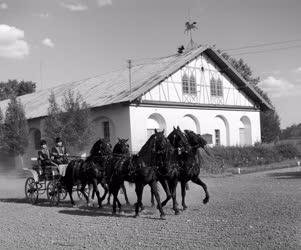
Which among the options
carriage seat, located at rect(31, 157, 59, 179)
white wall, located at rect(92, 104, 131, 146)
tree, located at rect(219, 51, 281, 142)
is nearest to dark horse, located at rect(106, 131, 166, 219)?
carriage seat, located at rect(31, 157, 59, 179)

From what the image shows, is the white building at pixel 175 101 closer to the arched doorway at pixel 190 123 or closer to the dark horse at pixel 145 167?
the arched doorway at pixel 190 123

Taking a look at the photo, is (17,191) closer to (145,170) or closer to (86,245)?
(145,170)

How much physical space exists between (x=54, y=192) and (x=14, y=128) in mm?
19351

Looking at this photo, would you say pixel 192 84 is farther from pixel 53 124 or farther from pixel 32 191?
pixel 32 191

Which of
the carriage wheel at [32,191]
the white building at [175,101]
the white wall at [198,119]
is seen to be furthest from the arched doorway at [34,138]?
the carriage wheel at [32,191]

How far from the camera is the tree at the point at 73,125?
28.6m

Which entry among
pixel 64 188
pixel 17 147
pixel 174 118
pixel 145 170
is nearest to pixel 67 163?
pixel 64 188

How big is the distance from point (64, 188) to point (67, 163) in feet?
4.03

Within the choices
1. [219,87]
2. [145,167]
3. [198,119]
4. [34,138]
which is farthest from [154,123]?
[145,167]

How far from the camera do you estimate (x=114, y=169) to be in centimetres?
1262

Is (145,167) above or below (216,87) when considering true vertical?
below

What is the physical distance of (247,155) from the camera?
30344 mm

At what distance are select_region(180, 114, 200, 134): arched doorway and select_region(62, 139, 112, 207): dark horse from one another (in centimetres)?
1854

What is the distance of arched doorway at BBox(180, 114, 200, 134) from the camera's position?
33309 mm
